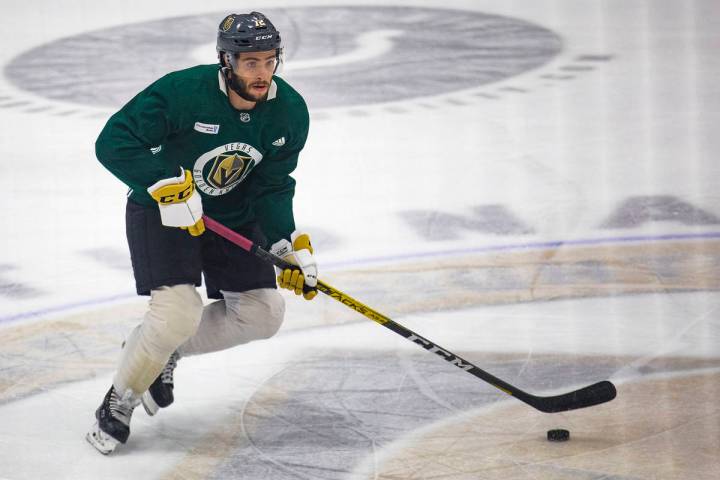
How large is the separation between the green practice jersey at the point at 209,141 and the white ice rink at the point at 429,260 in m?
0.64

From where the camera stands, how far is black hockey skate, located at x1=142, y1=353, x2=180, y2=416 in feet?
11.7

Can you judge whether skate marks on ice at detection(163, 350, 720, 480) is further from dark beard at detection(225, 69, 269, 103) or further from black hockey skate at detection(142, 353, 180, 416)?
dark beard at detection(225, 69, 269, 103)

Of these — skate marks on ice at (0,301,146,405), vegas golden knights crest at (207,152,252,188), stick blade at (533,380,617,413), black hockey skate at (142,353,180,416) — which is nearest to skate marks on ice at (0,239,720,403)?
skate marks on ice at (0,301,146,405)

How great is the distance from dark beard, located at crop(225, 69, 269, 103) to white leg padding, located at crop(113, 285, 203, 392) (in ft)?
1.73

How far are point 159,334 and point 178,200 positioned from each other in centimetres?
36

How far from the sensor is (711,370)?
3.78 m

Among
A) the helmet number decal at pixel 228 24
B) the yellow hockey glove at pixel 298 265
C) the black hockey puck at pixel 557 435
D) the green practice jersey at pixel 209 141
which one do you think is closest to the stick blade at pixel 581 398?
the black hockey puck at pixel 557 435

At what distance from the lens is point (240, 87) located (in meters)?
3.26

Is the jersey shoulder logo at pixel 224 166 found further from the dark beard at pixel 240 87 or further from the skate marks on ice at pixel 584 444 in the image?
the skate marks on ice at pixel 584 444

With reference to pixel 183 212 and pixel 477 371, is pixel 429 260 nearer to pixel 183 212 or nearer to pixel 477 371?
pixel 477 371

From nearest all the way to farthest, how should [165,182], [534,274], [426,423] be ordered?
[165,182] < [426,423] < [534,274]

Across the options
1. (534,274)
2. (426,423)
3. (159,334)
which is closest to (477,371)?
(426,423)

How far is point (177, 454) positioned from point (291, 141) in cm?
88

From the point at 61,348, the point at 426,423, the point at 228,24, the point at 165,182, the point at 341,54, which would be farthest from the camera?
the point at 341,54
